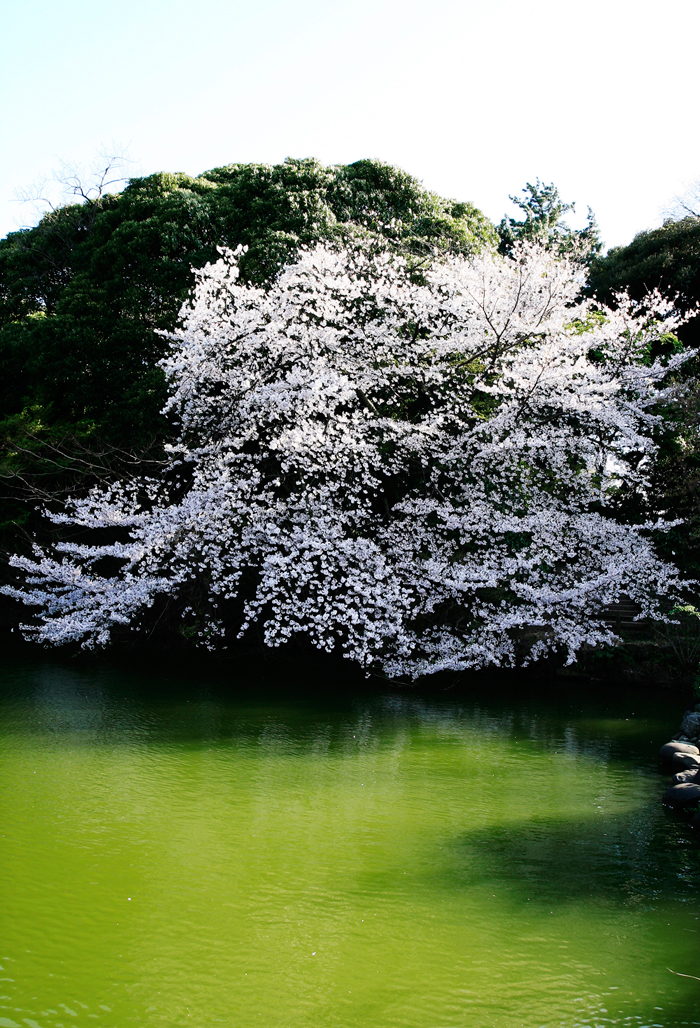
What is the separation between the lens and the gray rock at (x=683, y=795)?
5988 millimetres

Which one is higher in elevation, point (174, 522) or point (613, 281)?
point (613, 281)

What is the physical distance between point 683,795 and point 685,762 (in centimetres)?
94

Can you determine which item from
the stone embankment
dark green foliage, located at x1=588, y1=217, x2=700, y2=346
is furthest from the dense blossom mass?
dark green foliage, located at x1=588, y1=217, x2=700, y2=346

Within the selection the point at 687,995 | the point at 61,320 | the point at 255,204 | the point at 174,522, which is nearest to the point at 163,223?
the point at 255,204

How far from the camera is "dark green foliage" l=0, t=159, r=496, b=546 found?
11.9 m

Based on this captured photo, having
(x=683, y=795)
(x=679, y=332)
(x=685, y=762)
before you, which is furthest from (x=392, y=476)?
(x=679, y=332)

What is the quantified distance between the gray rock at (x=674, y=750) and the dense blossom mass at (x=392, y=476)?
2.65m

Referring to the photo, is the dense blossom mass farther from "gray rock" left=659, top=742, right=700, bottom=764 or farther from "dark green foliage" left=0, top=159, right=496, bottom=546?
"gray rock" left=659, top=742, right=700, bottom=764

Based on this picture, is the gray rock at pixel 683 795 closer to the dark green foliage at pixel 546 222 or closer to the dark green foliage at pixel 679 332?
the dark green foliage at pixel 679 332

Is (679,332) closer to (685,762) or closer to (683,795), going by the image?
(685,762)

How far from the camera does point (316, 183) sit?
1304 centimetres

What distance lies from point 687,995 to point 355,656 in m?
6.52

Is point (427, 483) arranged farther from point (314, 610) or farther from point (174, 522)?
point (174, 522)

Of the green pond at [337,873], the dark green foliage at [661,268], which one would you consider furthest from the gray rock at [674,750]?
the dark green foliage at [661,268]
